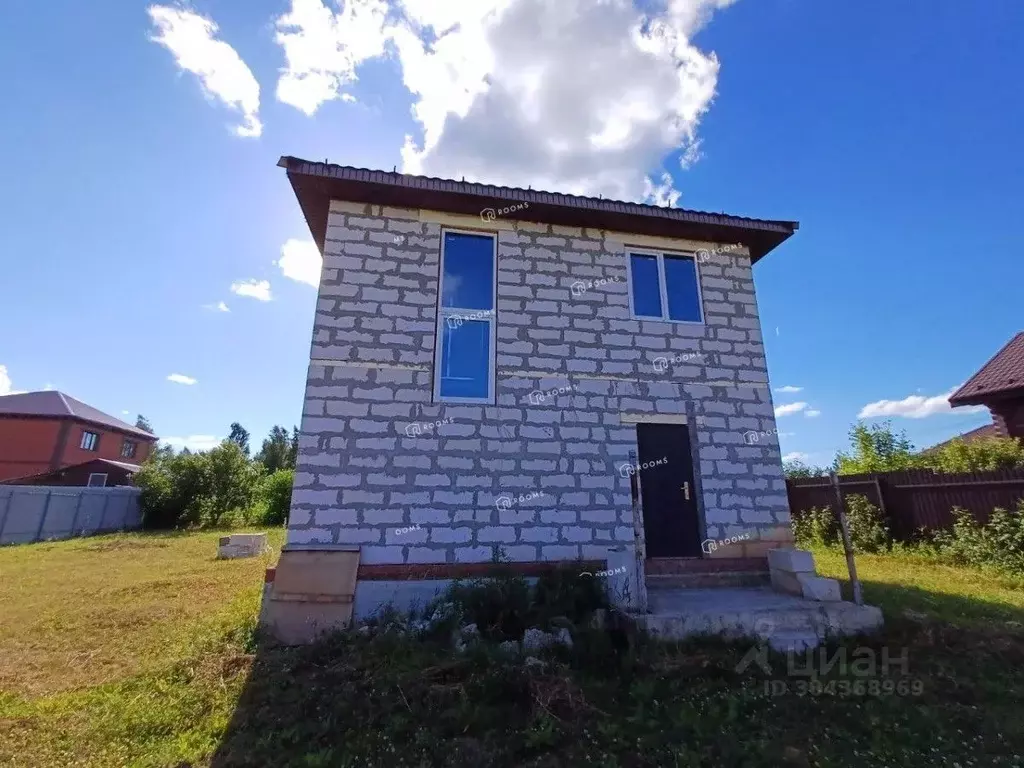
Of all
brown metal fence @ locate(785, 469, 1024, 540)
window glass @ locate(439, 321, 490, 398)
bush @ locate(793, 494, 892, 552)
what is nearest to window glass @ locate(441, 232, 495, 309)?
window glass @ locate(439, 321, 490, 398)

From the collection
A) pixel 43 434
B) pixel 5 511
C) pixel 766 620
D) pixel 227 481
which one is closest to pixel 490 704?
pixel 766 620

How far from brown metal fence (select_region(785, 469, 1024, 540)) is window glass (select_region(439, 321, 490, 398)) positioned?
7.63 metres

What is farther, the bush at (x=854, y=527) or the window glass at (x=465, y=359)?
the bush at (x=854, y=527)

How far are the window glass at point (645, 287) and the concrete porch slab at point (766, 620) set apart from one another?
391 centimetres

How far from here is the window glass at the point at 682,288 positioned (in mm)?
7211

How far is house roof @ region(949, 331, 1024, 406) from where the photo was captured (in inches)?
499

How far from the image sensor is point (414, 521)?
5.67 m

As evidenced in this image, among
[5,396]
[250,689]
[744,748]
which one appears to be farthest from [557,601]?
[5,396]

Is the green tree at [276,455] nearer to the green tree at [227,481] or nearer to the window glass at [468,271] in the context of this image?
the green tree at [227,481]

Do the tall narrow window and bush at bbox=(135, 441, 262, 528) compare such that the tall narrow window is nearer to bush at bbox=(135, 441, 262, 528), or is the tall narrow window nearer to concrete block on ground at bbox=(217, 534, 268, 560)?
concrete block on ground at bbox=(217, 534, 268, 560)

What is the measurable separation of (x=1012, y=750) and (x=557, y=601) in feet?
11.2

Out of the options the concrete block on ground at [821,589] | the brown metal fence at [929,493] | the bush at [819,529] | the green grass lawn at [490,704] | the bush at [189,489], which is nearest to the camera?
the green grass lawn at [490,704]

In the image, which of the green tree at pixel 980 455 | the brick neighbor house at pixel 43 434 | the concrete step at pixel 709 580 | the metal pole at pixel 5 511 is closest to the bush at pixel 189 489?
the metal pole at pixel 5 511

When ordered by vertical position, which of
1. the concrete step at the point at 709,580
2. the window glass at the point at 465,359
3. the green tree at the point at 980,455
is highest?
the window glass at the point at 465,359
